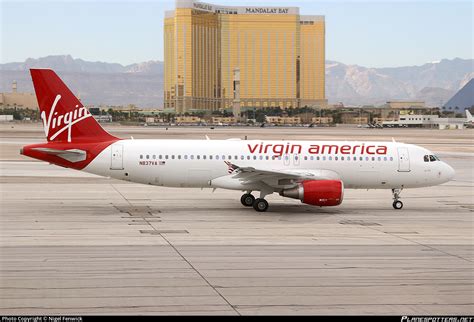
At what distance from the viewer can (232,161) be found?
35375 millimetres

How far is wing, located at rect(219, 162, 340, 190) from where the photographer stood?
33.3m

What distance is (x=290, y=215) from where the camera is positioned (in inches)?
1312

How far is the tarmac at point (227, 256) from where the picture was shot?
17.3 m

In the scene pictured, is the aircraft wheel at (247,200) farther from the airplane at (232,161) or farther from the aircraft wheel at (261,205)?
the aircraft wheel at (261,205)

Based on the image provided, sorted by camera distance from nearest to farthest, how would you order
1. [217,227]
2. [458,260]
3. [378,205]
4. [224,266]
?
[224,266] < [458,260] < [217,227] < [378,205]

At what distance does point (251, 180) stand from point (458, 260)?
1286 centimetres

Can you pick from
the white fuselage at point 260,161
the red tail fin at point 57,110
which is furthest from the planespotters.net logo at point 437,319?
the red tail fin at point 57,110

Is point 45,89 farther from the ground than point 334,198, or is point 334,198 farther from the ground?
point 45,89

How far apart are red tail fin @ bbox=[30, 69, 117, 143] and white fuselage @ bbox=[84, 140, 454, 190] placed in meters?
1.62

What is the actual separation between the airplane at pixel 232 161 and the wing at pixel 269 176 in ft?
0.14

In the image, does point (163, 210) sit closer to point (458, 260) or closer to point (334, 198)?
point (334, 198)

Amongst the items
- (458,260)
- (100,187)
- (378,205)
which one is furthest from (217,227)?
(100,187)

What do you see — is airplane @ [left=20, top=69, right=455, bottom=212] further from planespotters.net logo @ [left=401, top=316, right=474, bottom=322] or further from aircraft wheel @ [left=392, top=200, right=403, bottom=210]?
planespotters.net logo @ [left=401, top=316, right=474, bottom=322]

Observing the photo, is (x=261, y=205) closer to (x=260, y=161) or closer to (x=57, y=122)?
(x=260, y=161)
